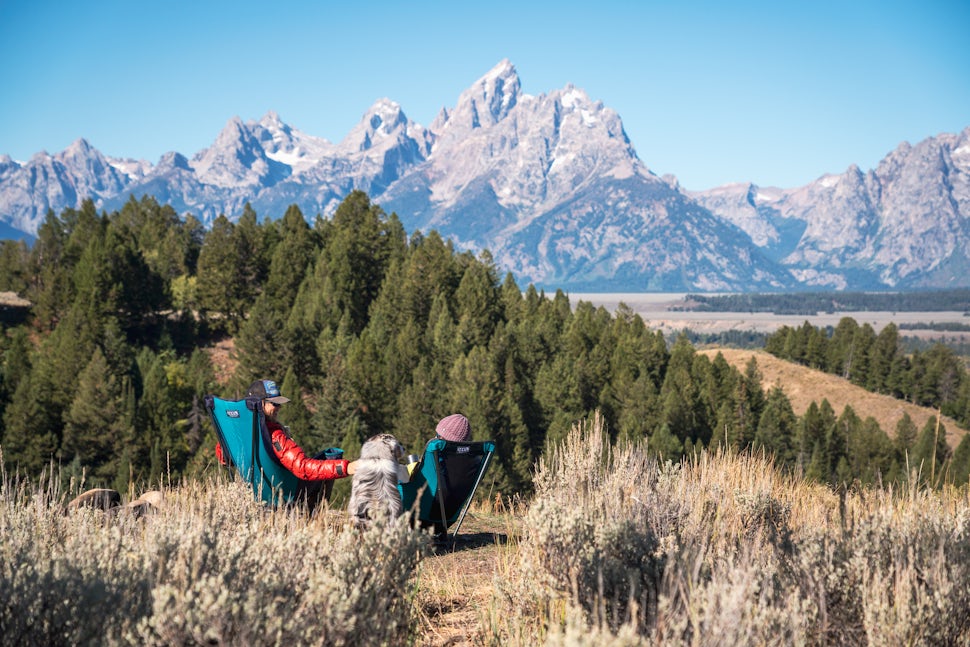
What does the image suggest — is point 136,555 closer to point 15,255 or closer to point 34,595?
point 34,595

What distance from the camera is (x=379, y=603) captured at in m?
3.29

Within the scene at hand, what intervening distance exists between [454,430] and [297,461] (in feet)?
4.75

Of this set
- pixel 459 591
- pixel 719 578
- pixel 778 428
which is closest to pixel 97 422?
pixel 459 591

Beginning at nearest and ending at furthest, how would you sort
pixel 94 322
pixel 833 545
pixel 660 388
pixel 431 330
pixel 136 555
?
pixel 136 555, pixel 833 545, pixel 94 322, pixel 431 330, pixel 660 388

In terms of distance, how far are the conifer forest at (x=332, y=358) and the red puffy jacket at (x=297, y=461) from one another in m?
31.7

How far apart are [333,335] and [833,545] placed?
52040 millimetres

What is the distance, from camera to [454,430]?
266 inches

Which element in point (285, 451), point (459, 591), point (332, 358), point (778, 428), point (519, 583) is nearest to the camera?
point (519, 583)

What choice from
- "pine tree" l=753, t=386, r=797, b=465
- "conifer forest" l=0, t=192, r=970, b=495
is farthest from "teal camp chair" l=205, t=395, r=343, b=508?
"pine tree" l=753, t=386, r=797, b=465

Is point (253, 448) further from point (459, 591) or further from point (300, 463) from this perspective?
point (459, 591)

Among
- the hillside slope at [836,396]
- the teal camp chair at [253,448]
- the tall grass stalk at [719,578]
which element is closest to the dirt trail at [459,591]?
the tall grass stalk at [719,578]

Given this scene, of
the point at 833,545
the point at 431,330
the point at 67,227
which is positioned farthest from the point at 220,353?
the point at 833,545

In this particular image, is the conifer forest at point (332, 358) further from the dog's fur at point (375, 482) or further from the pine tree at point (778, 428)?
the dog's fur at point (375, 482)

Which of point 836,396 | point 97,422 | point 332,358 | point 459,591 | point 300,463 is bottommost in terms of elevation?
point 836,396
